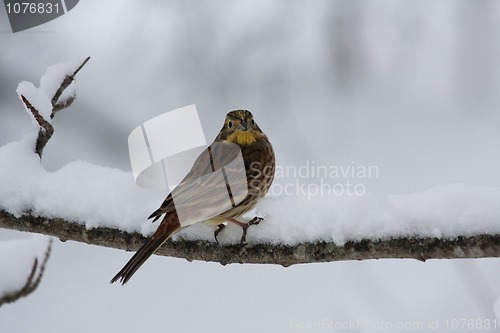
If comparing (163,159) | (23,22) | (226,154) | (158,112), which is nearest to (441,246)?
(226,154)

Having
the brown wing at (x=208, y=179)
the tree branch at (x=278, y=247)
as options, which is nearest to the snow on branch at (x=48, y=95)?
the tree branch at (x=278, y=247)

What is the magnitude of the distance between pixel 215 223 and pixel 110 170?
646 mm

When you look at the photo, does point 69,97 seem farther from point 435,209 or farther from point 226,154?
point 435,209

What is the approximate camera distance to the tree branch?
2.49 m

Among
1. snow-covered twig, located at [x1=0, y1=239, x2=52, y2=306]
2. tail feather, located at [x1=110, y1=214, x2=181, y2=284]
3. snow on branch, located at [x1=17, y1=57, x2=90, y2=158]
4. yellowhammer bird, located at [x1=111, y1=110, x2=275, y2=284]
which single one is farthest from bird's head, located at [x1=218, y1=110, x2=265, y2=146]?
snow-covered twig, located at [x1=0, y1=239, x2=52, y2=306]

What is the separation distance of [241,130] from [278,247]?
1439 mm

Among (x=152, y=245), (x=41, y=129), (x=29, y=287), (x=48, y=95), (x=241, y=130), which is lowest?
(x=29, y=287)

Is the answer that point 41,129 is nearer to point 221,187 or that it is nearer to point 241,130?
point 221,187

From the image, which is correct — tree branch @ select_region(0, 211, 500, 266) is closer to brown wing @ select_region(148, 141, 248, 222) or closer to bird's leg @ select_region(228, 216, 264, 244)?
bird's leg @ select_region(228, 216, 264, 244)

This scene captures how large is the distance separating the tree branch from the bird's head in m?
1.16

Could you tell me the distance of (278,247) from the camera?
285cm

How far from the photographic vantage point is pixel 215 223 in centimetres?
337

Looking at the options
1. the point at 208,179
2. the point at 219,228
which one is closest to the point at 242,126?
the point at 208,179

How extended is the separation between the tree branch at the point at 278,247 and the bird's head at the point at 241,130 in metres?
1.16
